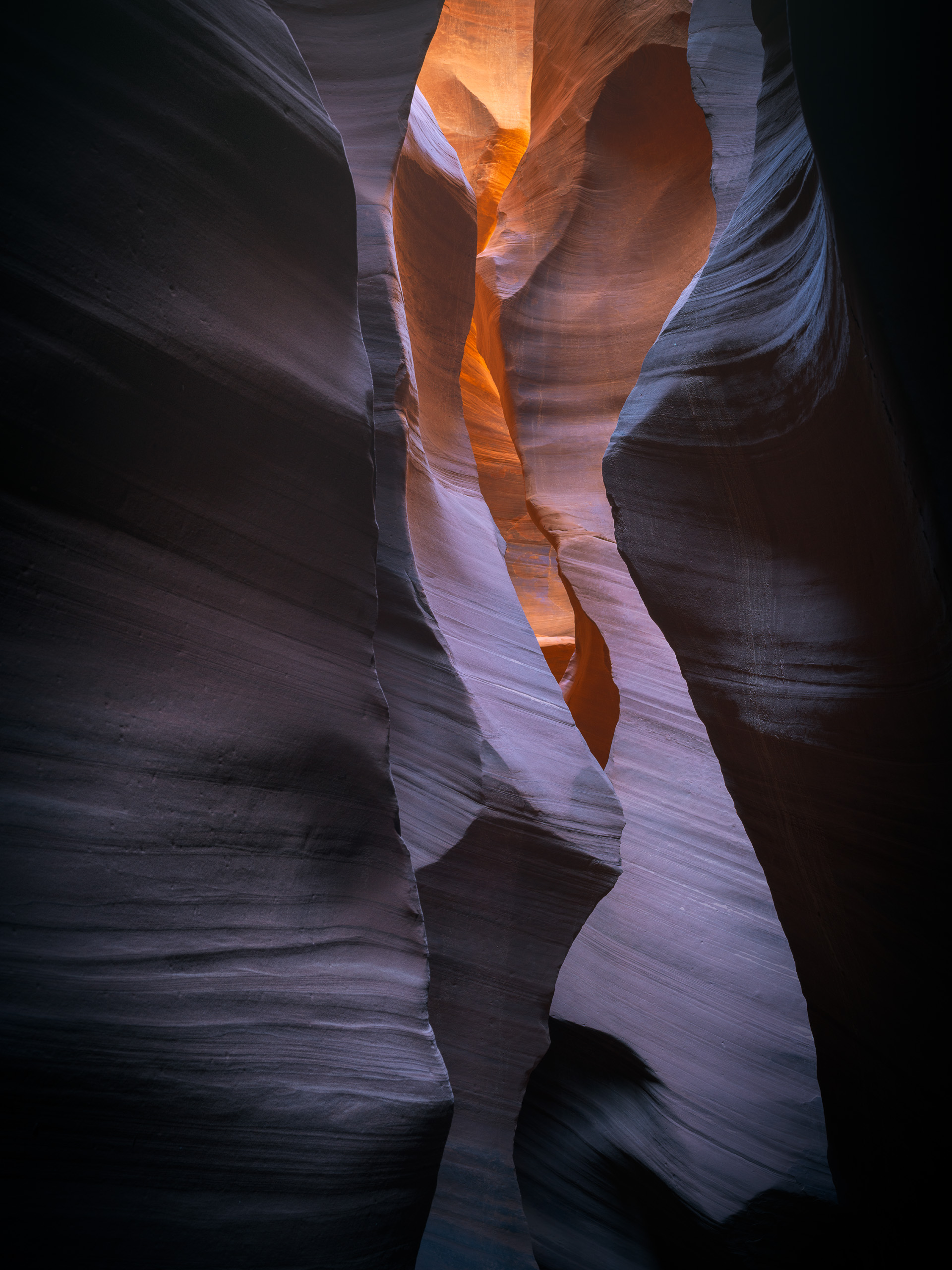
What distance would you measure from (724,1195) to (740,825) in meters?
2.15

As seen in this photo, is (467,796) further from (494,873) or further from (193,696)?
(193,696)

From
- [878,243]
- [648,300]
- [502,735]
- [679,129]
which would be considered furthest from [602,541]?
[878,243]

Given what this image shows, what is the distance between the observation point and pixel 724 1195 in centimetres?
341

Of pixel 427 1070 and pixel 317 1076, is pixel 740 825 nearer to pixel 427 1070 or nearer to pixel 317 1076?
pixel 427 1070

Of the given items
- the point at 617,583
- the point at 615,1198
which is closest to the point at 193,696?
the point at 615,1198

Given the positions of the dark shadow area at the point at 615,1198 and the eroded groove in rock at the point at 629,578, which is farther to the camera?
the eroded groove in rock at the point at 629,578

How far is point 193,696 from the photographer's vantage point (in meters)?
2.07

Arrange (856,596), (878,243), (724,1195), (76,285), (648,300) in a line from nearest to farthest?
(878,243) < (76,285) < (856,596) < (724,1195) < (648,300)

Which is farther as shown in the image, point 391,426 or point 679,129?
point 679,129

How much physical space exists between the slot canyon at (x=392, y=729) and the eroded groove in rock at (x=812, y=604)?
0.06ft

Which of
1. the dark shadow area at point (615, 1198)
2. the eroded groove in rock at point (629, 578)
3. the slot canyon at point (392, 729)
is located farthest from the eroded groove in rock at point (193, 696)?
the eroded groove in rock at point (629, 578)

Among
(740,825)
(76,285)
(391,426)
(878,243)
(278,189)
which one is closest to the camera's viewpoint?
(878,243)

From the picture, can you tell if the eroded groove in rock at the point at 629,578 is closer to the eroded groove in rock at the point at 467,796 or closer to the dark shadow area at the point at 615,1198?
the dark shadow area at the point at 615,1198

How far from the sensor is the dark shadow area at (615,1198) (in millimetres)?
3316
